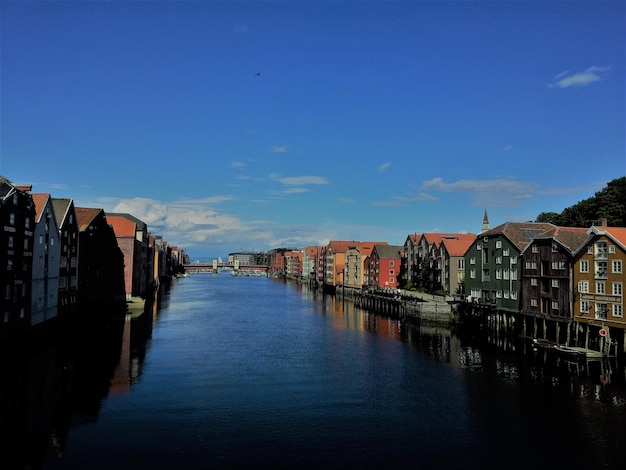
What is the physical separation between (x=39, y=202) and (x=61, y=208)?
24.6 ft

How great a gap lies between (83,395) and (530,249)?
148 feet

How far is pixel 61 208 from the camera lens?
53.9m

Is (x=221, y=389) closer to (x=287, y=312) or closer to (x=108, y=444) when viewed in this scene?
(x=108, y=444)

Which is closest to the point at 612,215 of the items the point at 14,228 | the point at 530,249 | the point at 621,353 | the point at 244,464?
the point at 530,249

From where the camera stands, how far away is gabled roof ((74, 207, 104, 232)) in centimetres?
6206

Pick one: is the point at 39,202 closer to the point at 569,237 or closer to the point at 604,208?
the point at 569,237

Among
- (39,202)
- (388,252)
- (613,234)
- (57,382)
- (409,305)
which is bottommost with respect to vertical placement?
(57,382)

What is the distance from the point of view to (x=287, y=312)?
79.1 meters

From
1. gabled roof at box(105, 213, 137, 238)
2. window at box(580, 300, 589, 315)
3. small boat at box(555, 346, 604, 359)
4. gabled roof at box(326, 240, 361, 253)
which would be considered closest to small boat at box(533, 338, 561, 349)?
small boat at box(555, 346, 604, 359)

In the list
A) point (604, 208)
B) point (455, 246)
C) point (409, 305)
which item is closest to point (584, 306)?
point (409, 305)

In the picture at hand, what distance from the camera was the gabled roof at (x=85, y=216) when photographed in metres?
62.1

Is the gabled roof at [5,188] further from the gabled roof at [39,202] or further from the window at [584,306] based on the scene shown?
the window at [584,306]

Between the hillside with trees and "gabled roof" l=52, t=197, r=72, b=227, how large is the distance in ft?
209

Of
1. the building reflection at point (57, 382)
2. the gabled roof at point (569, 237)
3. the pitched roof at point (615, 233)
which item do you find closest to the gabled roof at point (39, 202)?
the building reflection at point (57, 382)
